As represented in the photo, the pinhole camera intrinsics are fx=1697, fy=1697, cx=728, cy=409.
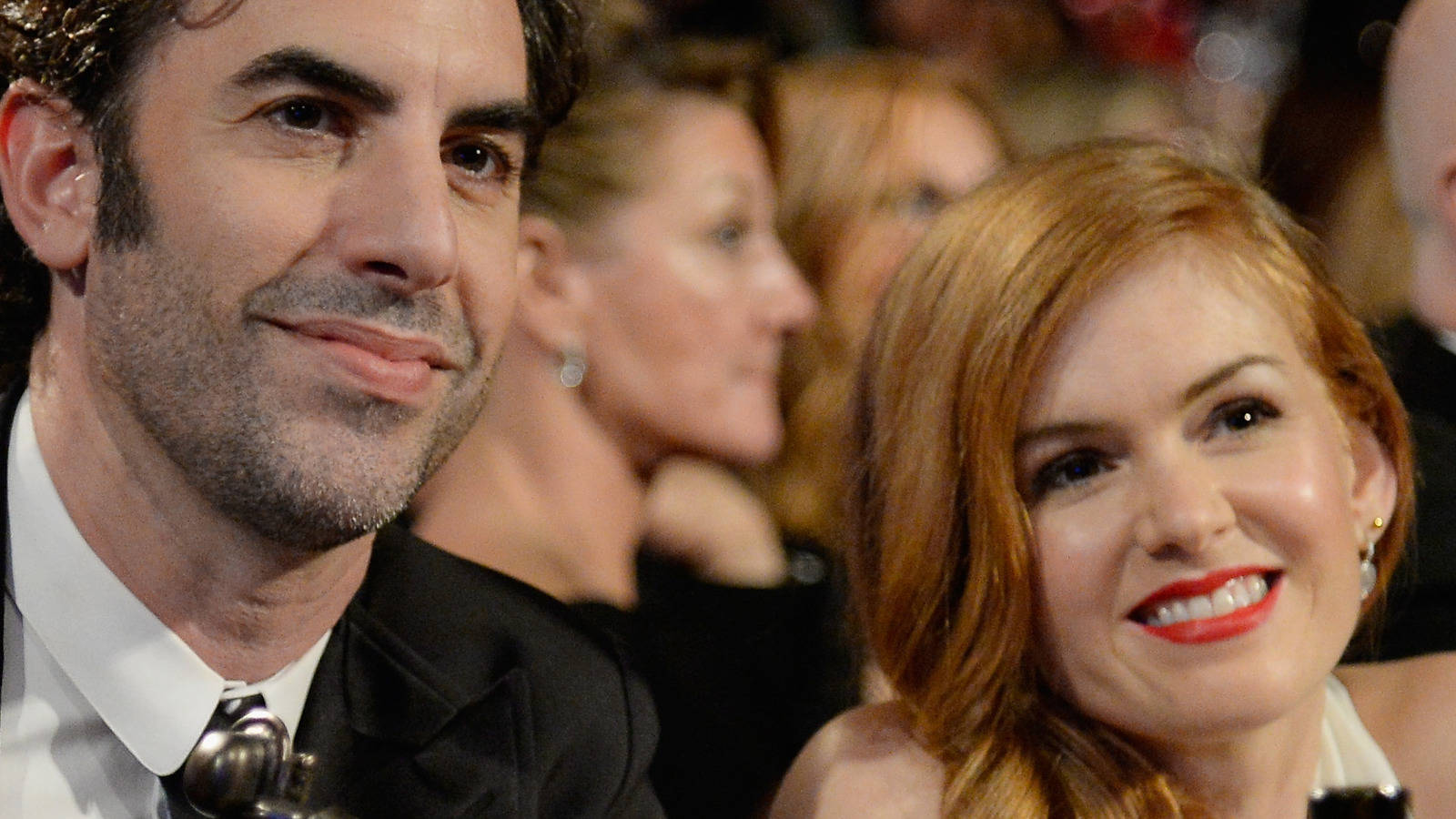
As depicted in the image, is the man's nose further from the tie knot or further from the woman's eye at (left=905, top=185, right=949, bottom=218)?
the woman's eye at (left=905, top=185, right=949, bottom=218)

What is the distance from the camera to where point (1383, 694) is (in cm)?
212

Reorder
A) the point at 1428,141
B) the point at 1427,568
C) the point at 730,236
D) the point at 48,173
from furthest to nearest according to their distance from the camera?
the point at 730,236, the point at 1427,568, the point at 1428,141, the point at 48,173

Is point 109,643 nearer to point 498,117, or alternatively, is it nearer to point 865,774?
point 498,117

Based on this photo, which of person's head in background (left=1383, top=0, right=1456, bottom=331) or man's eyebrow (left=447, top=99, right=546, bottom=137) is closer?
man's eyebrow (left=447, top=99, right=546, bottom=137)

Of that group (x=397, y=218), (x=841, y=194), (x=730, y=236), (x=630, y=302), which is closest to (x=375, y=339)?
(x=397, y=218)

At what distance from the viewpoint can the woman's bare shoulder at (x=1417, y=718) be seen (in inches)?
79.2

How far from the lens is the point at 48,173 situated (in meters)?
1.74

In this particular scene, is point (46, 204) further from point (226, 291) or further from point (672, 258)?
point (672, 258)

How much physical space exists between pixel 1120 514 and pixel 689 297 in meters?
1.42

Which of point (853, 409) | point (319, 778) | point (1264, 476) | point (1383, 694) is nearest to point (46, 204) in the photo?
point (319, 778)

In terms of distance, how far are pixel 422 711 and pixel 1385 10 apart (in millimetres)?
3353

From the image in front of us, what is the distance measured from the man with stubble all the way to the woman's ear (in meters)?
0.95

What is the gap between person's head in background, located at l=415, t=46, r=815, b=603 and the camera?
3039 millimetres

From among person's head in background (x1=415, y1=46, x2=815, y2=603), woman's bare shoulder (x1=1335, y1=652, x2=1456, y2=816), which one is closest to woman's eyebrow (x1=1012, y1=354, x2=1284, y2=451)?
woman's bare shoulder (x1=1335, y1=652, x2=1456, y2=816)
